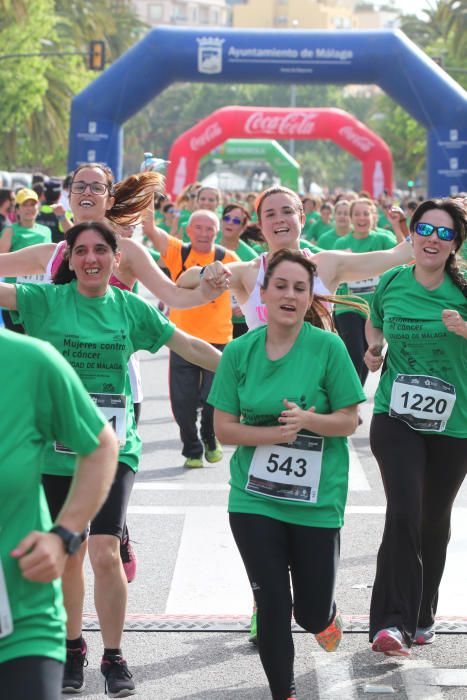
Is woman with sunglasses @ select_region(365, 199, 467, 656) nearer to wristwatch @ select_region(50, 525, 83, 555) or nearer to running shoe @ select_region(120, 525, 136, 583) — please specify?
running shoe @ select_region(120, 525, 136, 583)

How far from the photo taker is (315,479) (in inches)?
182

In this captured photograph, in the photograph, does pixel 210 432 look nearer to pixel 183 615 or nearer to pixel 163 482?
pixel 163 482

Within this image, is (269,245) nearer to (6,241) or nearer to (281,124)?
(6,241)

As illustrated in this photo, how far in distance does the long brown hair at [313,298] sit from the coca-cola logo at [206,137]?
3011 cm

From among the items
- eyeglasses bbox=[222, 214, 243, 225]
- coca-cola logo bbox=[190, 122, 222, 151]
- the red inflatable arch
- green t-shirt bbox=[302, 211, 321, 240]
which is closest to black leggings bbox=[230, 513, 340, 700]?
eyeglasses bbox=[222, 214, 243, 225]

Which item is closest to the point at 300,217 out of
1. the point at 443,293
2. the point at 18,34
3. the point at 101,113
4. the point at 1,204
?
the point at 443,293

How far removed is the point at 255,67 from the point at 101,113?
271 cm

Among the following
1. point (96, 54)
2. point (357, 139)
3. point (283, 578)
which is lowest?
point (283, 578)

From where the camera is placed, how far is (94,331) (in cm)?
498

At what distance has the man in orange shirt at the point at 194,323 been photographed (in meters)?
9.60

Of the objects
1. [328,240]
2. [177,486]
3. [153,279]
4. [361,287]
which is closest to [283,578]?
[153,279]

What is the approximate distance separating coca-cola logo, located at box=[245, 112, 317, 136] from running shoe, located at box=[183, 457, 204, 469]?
1075 inches

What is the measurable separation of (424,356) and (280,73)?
59.6ft

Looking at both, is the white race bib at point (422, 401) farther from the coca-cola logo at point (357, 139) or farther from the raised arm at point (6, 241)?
the coca-cola logo at point (357, 139)
